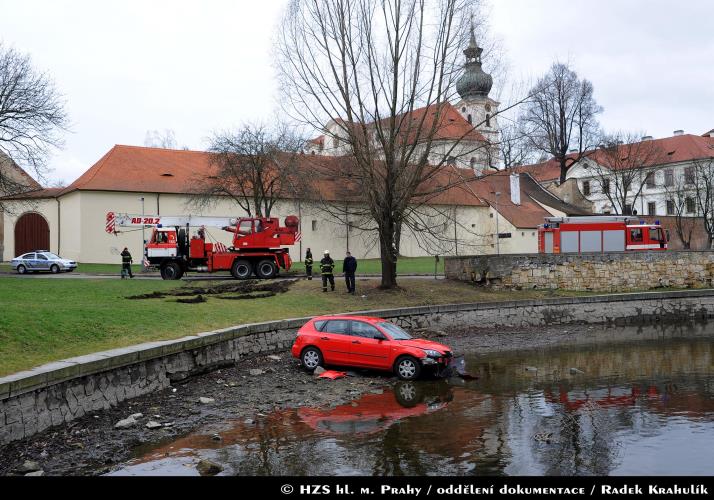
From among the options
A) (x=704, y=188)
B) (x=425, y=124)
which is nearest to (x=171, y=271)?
(x=425, y=124)

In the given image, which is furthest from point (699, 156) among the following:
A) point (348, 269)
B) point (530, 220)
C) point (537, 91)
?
point (348, 269)

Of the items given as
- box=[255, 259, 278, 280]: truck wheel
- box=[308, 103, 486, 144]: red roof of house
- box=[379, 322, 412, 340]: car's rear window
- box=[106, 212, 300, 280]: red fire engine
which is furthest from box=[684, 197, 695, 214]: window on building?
box=[379, 322, 412, 340]: car's rear window

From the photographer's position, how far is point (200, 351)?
49.2 feet

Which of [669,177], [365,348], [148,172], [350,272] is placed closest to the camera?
[365,348]

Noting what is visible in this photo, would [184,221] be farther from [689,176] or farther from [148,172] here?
[689,176]

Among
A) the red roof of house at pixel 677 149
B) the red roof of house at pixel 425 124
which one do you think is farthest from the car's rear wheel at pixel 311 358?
the red roof of house at pixel 677 149

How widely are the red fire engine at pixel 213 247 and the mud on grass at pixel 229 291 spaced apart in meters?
2.09

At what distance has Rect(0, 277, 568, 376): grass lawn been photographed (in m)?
12.5

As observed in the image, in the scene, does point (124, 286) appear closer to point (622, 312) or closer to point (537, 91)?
point (537, 91)

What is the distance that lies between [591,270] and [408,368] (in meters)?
19.2

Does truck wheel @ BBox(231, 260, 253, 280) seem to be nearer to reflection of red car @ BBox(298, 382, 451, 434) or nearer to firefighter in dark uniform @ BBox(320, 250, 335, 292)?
firefighter in dark uniform @ BBox(320, 250, 335, 292)

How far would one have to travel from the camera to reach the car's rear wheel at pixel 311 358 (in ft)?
50.1

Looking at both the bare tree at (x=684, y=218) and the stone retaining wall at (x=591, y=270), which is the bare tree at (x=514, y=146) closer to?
the stone retaining wall at (x=591, y=270)

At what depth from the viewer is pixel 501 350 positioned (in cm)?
2023
